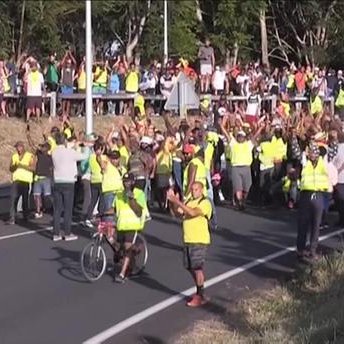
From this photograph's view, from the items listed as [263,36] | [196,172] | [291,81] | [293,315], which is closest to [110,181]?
[196,172]

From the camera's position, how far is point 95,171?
64.9 feet

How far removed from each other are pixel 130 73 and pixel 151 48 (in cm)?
1545

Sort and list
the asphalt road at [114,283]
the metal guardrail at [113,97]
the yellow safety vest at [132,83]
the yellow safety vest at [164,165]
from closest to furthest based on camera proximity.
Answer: the asphalt road at [114,283] < the yellow safety vest at [164,165] < the metal guardrail at [113,97] < the yellow safety vest at [132,83]

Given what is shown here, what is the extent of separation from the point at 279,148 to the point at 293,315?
38.0 ft

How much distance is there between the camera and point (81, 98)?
3138 cm

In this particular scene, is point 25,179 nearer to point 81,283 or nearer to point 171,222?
point 171,222

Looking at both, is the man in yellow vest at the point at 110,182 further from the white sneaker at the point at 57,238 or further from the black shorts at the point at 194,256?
the black shorts at the point at 194,256

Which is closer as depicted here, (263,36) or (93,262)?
(93,262)

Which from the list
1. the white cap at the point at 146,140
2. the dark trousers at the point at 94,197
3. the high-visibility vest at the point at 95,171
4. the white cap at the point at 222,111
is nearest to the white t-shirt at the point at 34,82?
the white cap at the point at 222,111

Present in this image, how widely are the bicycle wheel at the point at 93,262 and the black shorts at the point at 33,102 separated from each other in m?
15.4

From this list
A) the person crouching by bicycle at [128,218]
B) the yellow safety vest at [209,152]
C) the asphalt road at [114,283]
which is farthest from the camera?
the yellow safety vest at [209,152]

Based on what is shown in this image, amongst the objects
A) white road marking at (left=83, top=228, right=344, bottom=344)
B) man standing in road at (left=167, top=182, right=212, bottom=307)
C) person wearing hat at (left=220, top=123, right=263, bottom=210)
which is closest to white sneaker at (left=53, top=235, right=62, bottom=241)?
white road marking at (left=83, top=228, right=344, bottom=344)

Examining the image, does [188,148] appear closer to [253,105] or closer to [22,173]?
[22,173]

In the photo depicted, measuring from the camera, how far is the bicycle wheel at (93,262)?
14102 mm
